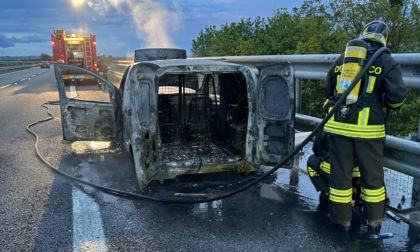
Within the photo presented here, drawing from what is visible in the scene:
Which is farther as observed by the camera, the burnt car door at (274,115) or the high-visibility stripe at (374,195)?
the burnt car door at (274,115)

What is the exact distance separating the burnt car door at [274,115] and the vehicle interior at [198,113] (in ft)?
2.63

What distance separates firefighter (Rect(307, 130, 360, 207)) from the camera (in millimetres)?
3887

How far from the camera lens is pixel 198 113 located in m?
6.36

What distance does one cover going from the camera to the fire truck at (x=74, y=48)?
22375 millimetres

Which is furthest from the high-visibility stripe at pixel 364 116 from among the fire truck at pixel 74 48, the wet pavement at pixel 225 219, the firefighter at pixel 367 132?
the fire truck at pixel 74 48

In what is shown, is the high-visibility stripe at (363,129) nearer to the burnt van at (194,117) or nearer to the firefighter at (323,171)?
the firefighter at (323,171)

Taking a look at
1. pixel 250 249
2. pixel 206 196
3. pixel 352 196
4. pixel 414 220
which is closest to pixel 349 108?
pixel 352 196

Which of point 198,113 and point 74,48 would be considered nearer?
point 198,113

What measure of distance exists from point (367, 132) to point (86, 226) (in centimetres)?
276

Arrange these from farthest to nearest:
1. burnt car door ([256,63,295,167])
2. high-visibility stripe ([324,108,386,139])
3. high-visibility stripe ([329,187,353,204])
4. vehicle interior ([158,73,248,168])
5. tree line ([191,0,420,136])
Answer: tree line ([191,0,420,136]) → vehicle interior ([158,73,248,168]) → burnt car door ([256,63,295,167]) → high-visibility stripe ([329,187,353,204]) → high-visibility stripe ([324,108,386,139])

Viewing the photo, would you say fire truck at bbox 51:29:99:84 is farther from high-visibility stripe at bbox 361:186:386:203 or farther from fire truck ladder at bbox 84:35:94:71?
high-visibility stripe at bbox 361:186:386:203

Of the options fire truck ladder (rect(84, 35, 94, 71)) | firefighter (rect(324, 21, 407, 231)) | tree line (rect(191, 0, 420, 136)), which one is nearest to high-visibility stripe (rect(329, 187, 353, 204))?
firefighter (rect(324, 21, 407, 231))

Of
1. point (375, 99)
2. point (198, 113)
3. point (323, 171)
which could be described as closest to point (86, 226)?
→ point (323, 171)

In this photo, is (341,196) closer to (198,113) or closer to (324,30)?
(198,113)
